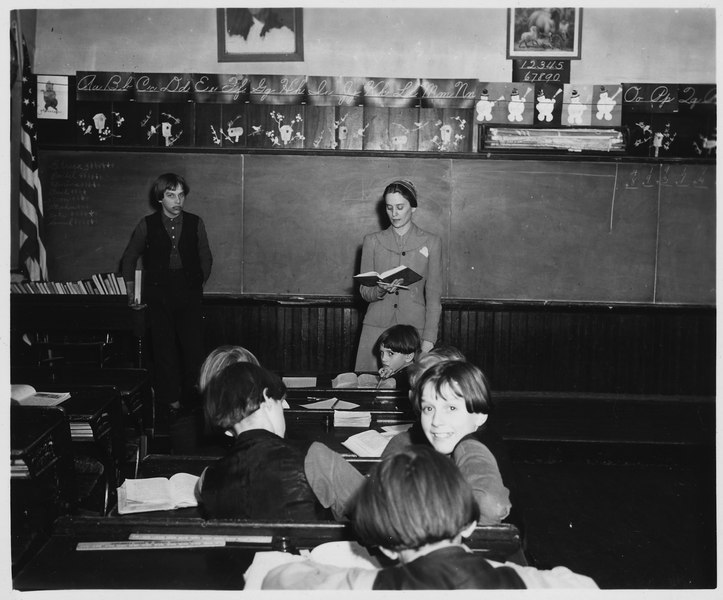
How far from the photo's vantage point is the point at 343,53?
4.69 metres

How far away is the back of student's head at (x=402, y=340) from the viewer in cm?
306

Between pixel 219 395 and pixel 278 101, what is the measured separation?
11.0 feet

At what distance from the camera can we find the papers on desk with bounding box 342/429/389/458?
2.05 meters

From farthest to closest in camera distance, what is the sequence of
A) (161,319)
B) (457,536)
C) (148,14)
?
(148,14) < (161,319) < (457,536)

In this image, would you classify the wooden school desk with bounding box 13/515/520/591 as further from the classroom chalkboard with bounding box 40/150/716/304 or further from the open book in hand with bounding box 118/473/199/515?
the classroom chalkboard with bounding box 40/150/716/304

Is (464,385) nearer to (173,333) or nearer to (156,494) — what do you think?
(156,494)

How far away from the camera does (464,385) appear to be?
1696 mm

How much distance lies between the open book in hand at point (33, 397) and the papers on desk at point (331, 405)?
2.68 ft

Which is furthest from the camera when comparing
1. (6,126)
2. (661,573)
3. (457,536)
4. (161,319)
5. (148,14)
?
(148,14)

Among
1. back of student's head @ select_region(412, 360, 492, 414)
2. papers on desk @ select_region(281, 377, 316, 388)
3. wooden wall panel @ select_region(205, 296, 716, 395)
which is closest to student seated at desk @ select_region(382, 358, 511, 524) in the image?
back of student's head @ select_region(412, 360, 492, 414)

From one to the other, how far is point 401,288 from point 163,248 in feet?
5.20

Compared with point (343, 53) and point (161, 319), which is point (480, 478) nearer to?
point (161, 319)

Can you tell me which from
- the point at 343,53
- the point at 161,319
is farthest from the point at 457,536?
the point at 343,53

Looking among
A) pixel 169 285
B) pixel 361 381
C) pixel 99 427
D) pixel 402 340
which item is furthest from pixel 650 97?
pixel 99 427
